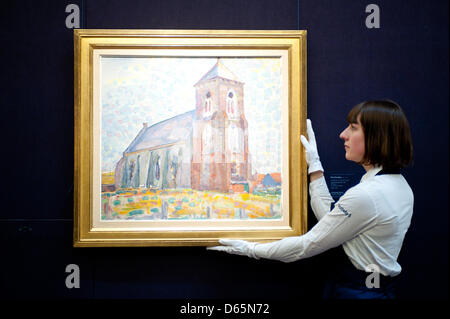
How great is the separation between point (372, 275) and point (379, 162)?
0.38 m

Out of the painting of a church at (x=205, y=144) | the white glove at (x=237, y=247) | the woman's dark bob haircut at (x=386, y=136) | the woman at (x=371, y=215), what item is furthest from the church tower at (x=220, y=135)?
the woman's dark bob haircut at (x=386, y=136)

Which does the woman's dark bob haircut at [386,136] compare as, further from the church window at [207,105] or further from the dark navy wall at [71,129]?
the church window at [207,105]

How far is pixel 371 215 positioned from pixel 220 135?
0.63 m

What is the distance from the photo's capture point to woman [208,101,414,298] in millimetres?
989

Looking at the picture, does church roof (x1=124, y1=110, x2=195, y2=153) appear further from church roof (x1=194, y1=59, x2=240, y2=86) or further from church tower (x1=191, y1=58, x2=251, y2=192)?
church roof (x1=194, y1=59, x2=240, y2=86)

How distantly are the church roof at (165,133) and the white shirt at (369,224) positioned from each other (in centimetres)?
63

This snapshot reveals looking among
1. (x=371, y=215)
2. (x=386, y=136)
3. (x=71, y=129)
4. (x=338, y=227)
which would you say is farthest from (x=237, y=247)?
(x=71, y=129)

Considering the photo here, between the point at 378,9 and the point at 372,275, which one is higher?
the point at 378,9

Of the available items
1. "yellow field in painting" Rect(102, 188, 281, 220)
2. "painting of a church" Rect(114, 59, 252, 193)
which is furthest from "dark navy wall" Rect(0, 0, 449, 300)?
"painting of a church" Rect(114, 59, 252, 193)

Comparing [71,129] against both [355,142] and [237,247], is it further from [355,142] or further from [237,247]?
[355,142]

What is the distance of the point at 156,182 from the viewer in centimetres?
124

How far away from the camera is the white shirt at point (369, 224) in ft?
3.22
